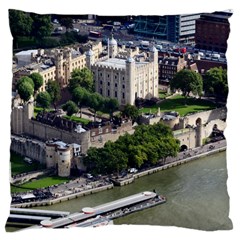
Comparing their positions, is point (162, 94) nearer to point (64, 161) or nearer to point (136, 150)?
point (136, 150)

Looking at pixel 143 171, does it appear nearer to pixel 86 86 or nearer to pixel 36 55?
pixel 86 86

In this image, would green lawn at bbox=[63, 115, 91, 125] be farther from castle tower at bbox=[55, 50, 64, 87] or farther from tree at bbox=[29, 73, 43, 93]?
castle tower at bbox=[55, 50, 64, 87]

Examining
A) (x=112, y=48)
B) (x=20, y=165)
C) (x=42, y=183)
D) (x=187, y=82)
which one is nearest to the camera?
(x=42, y=183)

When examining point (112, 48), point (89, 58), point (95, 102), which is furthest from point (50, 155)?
point (112, 48)

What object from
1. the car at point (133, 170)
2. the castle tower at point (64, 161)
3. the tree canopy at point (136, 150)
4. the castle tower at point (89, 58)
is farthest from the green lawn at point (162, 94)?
the castle tower at point (64, 161)

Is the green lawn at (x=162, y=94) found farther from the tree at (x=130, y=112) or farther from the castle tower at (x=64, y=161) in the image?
the castle tower at (x=64, y=161)

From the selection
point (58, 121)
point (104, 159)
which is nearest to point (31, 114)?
point (58, 121)

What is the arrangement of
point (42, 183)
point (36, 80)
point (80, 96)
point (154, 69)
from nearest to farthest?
point (42, 183)
point (80, 96)
point (36, 80)
point (154, 69)
